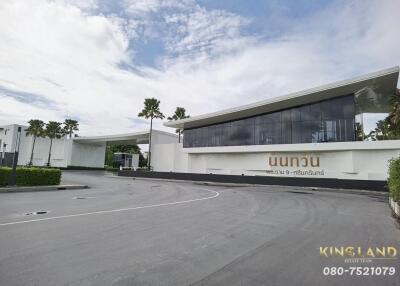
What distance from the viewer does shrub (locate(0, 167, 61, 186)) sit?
56.7 ft

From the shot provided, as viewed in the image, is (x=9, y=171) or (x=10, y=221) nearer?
(x=10, y=221)

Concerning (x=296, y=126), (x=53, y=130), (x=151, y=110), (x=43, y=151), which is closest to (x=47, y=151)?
(x=43, y=151)

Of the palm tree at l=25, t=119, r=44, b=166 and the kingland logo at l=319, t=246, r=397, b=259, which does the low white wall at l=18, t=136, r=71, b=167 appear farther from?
the kingland logo at l=319, t=246, r=397, b=259

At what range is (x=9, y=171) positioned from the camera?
57.3 feet

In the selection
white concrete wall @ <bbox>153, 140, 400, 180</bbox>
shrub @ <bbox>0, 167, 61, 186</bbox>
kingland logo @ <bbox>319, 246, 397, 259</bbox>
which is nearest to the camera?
kingland logo @ <bbox>319, 246, 397, 259</bbox>

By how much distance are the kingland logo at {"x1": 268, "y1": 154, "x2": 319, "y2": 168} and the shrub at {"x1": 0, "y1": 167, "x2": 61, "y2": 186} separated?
25.7 m

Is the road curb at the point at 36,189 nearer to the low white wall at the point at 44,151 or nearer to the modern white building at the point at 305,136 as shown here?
the modern white building at the point at 305,136

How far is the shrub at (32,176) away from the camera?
1728cm

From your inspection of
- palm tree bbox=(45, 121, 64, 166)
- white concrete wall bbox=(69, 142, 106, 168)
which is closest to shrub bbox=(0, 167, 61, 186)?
palm tree bbox=(45, 121, 64, 166)

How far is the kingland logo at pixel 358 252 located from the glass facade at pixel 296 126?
2615 centimetres

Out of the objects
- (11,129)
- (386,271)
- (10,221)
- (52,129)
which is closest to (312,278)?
(386,271)

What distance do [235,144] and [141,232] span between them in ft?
108

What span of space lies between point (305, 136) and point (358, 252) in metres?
28.0

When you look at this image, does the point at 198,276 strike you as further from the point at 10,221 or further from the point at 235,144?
the point at 235,144
